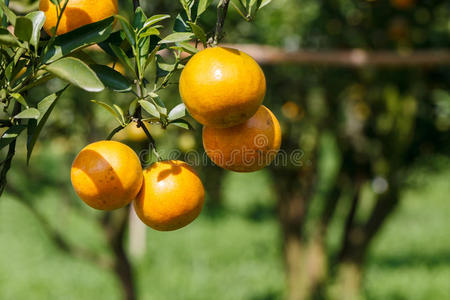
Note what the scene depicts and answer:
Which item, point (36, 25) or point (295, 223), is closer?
point (36, 25)

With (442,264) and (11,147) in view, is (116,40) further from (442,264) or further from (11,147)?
(442,264)

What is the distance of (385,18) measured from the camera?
2.29 meters

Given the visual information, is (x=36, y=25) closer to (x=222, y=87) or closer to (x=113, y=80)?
(x=113, y=80)

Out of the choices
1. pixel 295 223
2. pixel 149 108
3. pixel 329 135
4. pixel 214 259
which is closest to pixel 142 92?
pixel 149 108

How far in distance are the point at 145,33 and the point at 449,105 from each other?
52.1 inches

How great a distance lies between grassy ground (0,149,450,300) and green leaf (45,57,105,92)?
2.37 metres

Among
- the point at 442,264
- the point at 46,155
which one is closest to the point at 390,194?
the point at 442,264

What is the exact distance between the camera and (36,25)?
534 millimetres

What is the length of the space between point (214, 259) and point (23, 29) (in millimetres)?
4503

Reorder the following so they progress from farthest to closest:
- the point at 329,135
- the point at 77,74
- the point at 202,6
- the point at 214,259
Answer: the point at 214,259
the point at 329,135
the point at 202,6
the point at 77,74

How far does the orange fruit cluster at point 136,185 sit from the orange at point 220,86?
10 cm

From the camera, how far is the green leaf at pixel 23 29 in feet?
1.66

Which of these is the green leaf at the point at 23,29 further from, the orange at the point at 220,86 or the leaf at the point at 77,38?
the orange at the point at 220,86

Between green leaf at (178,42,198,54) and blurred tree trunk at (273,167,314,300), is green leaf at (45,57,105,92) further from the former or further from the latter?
blurred tree trunk at (273,167,314,300)
